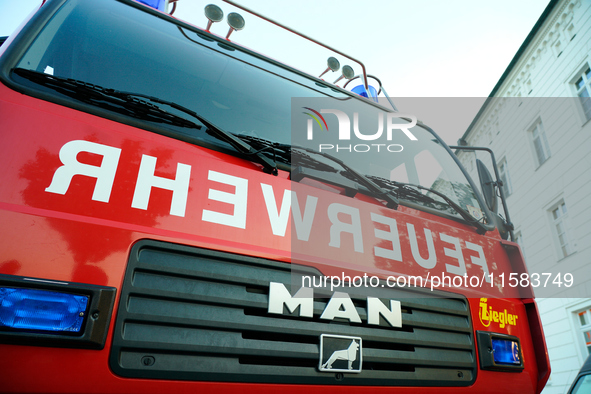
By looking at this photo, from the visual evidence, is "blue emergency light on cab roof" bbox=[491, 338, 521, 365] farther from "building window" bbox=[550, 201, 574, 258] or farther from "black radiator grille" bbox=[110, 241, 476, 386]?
"building window" bbox=[550, 201, 574, 258]

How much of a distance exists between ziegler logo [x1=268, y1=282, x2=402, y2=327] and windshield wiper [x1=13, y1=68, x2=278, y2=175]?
499mm

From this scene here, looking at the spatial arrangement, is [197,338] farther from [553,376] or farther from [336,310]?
[553,376]

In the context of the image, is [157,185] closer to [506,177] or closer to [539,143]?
[539,143]

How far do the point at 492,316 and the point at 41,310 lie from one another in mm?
1720

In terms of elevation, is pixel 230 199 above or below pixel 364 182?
below

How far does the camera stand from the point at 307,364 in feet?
4.39

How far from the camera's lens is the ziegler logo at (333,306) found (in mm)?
1357

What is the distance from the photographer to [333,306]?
4.72 feet

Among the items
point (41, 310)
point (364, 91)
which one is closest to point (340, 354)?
point (41, 310)

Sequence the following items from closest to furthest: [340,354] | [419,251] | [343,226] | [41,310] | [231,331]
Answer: [41,310] < [231,331] < [340,354] < [343,226] < [419,251]

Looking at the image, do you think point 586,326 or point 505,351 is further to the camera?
point 586,326

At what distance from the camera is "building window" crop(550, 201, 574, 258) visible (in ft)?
30.8

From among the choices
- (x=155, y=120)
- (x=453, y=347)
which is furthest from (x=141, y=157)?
(x=453, y=347)

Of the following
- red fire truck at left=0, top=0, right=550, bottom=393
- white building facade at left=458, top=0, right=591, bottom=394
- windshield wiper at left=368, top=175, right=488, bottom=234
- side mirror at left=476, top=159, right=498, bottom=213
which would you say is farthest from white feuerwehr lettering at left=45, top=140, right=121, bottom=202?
white building facade at left=458, top=0, right=591, bottom=394
